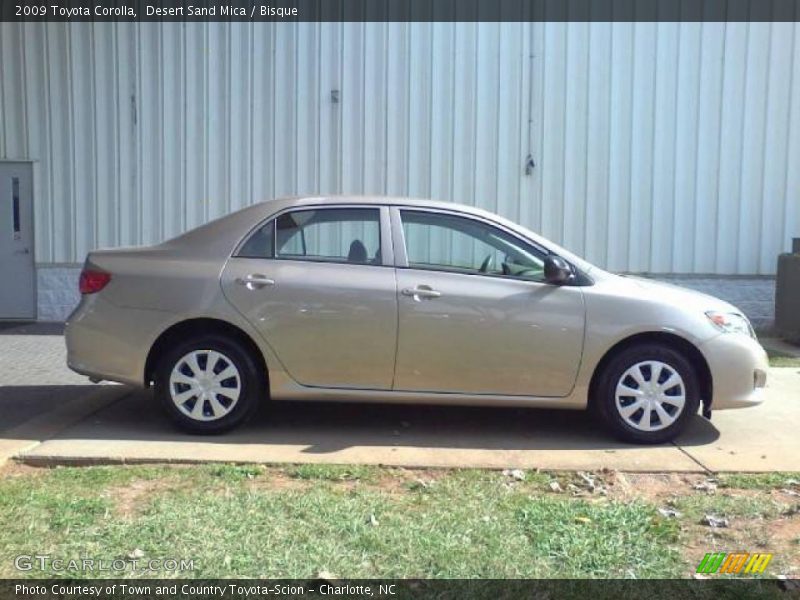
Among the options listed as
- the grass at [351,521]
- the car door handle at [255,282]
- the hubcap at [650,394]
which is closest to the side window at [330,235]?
the car door handle at [255,282]

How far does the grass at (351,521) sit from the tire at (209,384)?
0.68 metres

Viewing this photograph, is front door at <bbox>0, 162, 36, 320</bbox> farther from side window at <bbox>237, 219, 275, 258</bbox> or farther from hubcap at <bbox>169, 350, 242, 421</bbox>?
side window at <bbox>237, 219, 275, 258</bbox>

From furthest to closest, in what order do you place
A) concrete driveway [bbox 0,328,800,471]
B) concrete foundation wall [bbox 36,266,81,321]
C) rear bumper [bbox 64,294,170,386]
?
concrete foundation wall [bbox 36,266,81,321], rear bumper [bbox 64,294,170,386], concrete driveway [bbox 0,328,800,471]

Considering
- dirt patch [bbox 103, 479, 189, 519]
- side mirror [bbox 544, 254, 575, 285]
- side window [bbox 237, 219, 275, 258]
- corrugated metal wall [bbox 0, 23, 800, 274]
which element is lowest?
dirt patch [bbox 103, 479, 189, 519]

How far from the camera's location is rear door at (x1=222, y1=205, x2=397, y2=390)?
5254mm

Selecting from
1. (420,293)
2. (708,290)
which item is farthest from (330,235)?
(708,290)

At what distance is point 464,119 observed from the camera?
35.9 ft

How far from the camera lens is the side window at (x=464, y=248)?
5.37 metres

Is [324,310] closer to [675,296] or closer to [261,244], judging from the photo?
[261,244]

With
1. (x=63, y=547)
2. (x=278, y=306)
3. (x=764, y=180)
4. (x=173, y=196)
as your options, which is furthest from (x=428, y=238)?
(x=764, y=180)

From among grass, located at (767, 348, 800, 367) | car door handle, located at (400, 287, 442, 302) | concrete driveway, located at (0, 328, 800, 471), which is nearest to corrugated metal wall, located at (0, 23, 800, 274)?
grass, located at (767, 348, 800, 367)

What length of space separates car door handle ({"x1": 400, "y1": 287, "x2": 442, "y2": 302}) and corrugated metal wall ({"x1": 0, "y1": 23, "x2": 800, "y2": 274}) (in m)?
5.97

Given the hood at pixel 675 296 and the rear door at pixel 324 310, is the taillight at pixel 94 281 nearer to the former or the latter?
the rear door at pixel 324 310

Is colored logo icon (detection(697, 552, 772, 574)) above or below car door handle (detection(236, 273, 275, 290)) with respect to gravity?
below
